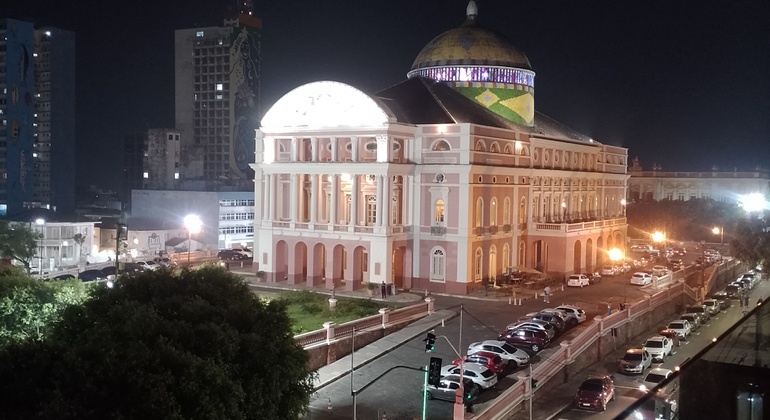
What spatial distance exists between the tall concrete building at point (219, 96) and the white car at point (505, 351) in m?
85.9

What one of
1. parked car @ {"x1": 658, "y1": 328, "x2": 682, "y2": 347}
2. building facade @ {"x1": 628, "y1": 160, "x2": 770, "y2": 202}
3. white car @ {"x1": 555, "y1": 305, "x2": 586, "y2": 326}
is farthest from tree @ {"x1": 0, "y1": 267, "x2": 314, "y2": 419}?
building facade @ {"x1": 628, "y1": 160, "x2": 770, "y2": 202}

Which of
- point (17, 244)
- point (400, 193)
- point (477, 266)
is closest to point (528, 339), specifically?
point (477, 266)

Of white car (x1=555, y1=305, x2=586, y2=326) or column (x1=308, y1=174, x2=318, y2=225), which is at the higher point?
column (x1=308, y1=174, x2=318, y2=225)

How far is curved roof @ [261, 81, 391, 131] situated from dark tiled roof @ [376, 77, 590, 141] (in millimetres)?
1503

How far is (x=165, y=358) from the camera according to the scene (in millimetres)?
17844

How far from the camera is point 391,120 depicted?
50.4 metres

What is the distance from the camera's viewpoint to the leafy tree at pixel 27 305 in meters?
30.6

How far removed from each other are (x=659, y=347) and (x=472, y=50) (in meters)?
32.0

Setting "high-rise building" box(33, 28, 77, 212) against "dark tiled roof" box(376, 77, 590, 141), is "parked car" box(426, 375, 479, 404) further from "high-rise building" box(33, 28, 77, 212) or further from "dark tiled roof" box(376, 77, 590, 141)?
"high-rise building" box(33, 28, 77, 212)

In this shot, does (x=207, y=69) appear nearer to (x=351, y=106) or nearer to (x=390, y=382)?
(x=351, y=106)

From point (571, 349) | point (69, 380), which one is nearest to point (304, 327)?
point (571, 349)

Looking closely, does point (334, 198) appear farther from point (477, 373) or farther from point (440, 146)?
point (477, 373)

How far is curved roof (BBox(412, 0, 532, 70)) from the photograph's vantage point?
62.7 meters

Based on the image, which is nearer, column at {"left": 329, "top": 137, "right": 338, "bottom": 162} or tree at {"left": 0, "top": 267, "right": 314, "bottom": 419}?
tree at {"left": 0, "top": 267, "right": 314, "bottom": 419}
